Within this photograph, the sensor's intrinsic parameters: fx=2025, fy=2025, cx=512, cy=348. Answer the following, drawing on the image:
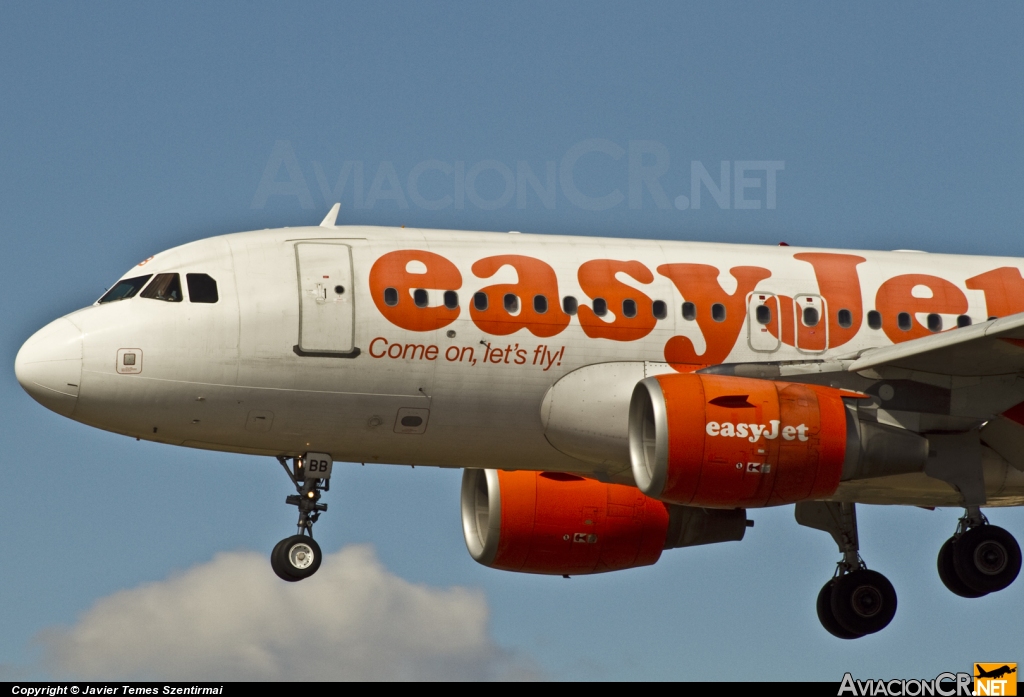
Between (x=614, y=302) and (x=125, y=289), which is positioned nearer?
(x=125, y=289)

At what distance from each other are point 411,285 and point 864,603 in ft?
34.6

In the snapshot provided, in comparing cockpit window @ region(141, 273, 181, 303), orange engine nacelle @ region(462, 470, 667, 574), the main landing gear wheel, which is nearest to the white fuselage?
cockpit window @ region(141, 273, 181, 303)

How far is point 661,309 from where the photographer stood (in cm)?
3052

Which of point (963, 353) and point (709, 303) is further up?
point (709, 303)

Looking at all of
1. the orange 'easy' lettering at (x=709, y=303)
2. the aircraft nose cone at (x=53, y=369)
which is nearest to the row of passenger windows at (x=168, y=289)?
the aircraft nose cone at (x=53, y=369)

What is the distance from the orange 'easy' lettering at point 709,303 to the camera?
30.5 meters

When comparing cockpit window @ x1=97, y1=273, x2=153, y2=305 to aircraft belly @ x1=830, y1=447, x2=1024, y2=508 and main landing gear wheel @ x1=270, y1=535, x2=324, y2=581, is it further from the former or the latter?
aircraft belly @ x1=830, y1=447, x2=1024, y2=508

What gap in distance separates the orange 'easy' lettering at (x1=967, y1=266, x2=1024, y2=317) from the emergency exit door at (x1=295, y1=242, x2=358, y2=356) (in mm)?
10176

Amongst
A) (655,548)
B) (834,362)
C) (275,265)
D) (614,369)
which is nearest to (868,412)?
(834,362)

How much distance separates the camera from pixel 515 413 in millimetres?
30047

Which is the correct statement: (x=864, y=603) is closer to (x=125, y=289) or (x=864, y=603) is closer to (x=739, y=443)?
(x=739, y=443)

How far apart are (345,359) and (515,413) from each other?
2.68 metres

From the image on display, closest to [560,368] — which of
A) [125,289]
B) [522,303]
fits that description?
[522,303]

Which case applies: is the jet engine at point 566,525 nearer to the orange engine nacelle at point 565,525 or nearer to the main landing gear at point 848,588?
the orange engine nacelle at point 565,525
